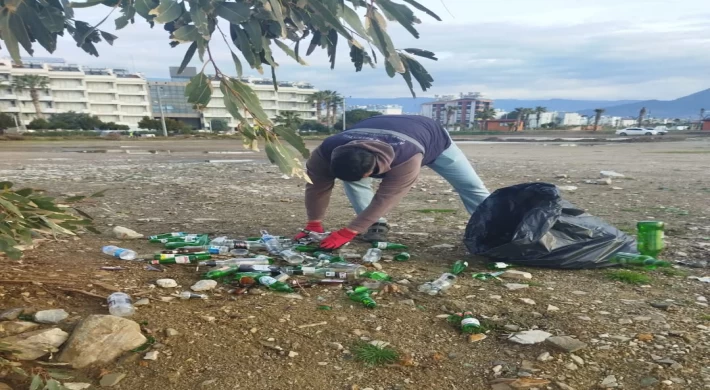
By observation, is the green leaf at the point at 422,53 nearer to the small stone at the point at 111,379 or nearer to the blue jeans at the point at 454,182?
the small stone at the point at 111,379

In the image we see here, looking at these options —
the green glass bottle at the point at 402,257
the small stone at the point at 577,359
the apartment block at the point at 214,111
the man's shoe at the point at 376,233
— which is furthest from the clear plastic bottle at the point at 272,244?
the apartment block at the point at 214,111

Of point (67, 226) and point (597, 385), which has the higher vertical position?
point (67, 226)

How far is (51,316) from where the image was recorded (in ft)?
6.48

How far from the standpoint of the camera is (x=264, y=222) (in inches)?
178

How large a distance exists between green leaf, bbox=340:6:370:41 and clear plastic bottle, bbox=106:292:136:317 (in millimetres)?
1639

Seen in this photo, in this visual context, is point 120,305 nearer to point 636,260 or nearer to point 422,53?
point 422,53

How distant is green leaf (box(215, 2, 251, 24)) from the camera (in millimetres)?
1323

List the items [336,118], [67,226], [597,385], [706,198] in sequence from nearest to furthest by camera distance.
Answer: [597,385], [67,226], [706,198], [336,118]

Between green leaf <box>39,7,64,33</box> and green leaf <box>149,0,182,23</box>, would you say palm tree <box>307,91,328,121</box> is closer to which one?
green leaf <box>39,7,64,33</box>

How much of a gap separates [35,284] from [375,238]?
91.4 inches

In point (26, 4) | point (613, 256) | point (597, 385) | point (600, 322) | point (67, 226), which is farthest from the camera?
point (613, 256)

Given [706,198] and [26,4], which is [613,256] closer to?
[26,4]

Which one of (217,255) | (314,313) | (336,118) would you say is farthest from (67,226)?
(336,118)

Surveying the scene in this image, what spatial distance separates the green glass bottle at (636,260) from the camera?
2982 millimetres
